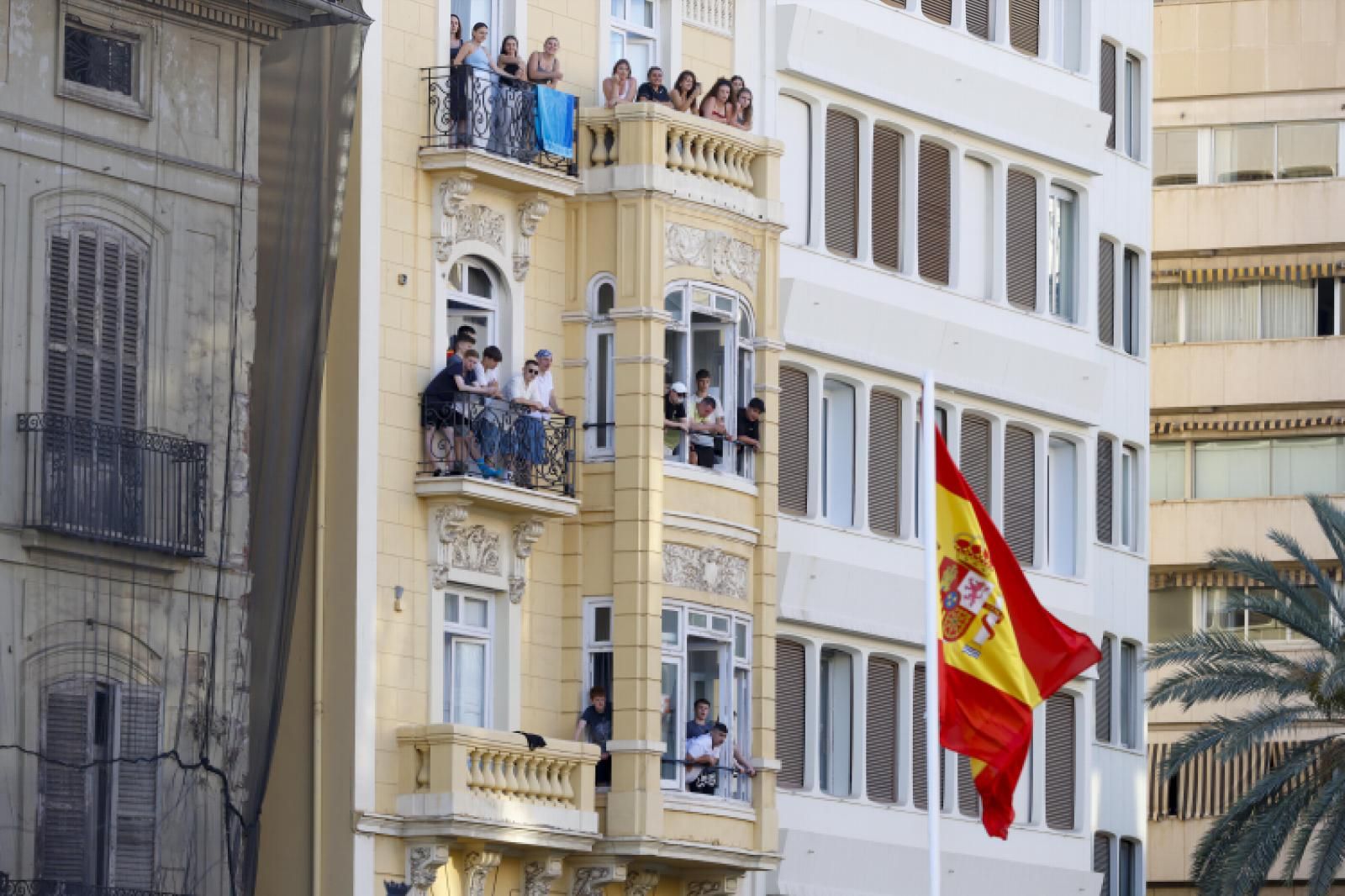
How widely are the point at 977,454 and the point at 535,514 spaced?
11156 mm

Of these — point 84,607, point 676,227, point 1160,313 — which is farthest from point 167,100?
point 1160,313

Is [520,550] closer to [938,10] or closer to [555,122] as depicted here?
[555,122]

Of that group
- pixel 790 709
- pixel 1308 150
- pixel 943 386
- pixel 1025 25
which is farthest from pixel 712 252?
pixel 1308 150

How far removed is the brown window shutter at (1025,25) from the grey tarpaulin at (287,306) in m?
16.7

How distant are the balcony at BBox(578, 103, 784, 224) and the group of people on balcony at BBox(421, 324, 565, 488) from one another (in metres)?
2.47

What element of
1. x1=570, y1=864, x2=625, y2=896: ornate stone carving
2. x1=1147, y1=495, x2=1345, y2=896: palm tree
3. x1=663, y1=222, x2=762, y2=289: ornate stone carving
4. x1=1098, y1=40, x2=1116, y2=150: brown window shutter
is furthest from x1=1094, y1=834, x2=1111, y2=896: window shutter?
x1=570, y1=864, x2=625, y2=896: ornate stone carving

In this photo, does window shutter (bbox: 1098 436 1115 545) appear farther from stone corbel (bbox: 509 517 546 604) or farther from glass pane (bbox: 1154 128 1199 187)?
glass pane (bbox: 1154 128 1199 187)

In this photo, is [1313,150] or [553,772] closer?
[553,772]

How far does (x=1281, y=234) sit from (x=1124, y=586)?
16085 mm

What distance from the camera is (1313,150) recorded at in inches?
3265

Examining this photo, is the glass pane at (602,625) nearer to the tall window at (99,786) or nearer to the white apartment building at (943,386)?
the white apartment building at (943,386)

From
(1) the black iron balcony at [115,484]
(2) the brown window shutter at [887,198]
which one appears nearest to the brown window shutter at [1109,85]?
(2) the brown window shutter at [887,198]

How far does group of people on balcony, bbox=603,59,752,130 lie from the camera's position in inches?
2174

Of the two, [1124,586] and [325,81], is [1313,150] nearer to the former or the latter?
[1124,586]
